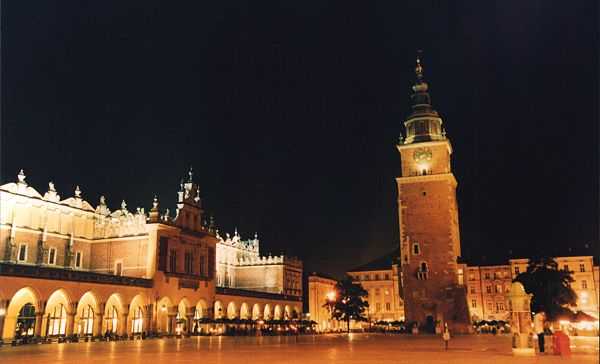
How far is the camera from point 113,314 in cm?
5041

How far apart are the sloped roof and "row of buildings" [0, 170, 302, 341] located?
3257 centimetres

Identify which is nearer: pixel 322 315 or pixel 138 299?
pixel 138 299

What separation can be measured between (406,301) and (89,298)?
33.9 meters

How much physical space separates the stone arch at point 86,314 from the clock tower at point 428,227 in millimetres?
33193

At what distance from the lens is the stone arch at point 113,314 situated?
47.4 metres

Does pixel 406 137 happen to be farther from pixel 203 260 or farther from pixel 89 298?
pixel 89 298

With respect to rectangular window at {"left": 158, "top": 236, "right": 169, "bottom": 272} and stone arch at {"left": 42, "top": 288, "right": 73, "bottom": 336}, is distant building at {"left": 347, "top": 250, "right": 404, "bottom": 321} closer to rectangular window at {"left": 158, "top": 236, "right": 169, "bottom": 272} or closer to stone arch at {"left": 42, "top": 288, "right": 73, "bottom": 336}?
rectangular window at {"left": 158, "top": 236, "right": 169, "bottom": 272}

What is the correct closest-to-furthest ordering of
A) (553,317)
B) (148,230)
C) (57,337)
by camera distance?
(57,337) → (553,317) → (148,230)

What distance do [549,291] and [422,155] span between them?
68.6ft

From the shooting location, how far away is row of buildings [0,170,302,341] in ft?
136

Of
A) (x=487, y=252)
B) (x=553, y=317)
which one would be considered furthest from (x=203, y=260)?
(x=487, y=252)

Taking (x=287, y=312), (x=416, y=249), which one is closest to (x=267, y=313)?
(x=287, y=312)

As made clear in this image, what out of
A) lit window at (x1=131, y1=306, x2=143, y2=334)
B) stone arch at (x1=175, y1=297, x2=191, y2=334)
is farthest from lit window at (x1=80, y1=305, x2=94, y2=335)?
stone arch at (x1=175, y1=297, x2=191, y2=334)

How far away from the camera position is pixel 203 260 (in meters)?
62.5
